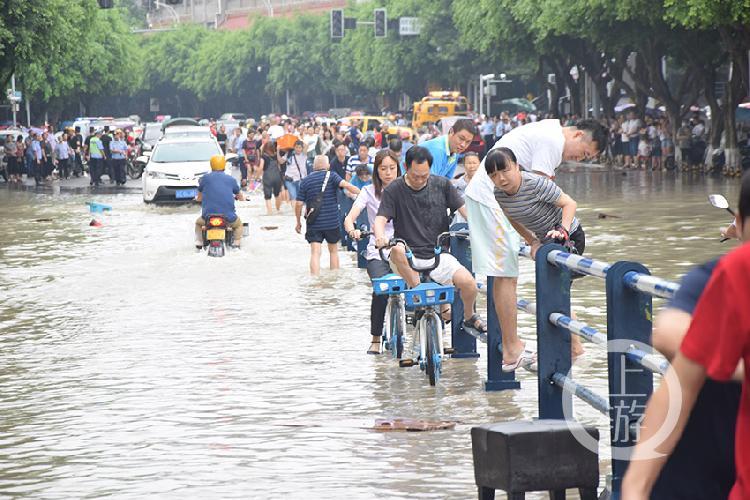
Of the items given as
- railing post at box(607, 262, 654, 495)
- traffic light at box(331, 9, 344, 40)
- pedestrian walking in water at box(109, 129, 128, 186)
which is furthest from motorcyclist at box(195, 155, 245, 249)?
traffic light at box(331, 9, 344, 40)

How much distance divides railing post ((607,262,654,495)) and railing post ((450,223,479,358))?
501 centimetres

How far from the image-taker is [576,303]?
1437 centimetres

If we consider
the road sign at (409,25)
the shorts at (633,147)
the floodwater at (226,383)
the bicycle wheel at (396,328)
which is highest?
the road sign at (409,25)

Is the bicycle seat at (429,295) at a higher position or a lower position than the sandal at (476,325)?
higher

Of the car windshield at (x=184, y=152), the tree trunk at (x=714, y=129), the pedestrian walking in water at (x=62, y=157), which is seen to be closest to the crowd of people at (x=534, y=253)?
the car windshield at (x=184, y=152)

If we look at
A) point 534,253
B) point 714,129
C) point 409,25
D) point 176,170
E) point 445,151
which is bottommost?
point 176,170

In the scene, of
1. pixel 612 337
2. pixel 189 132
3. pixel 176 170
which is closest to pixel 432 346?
pixel 612 337

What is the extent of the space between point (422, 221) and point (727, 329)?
7.93 meters

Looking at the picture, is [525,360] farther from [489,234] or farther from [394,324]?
[394,324]

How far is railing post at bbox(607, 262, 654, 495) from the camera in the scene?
20.0ft

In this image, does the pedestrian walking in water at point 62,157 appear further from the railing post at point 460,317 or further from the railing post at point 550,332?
the railing post at point 550,332

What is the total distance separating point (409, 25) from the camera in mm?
82938

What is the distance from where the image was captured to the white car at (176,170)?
33.1 meters

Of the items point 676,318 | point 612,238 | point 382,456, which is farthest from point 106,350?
point 612,238
